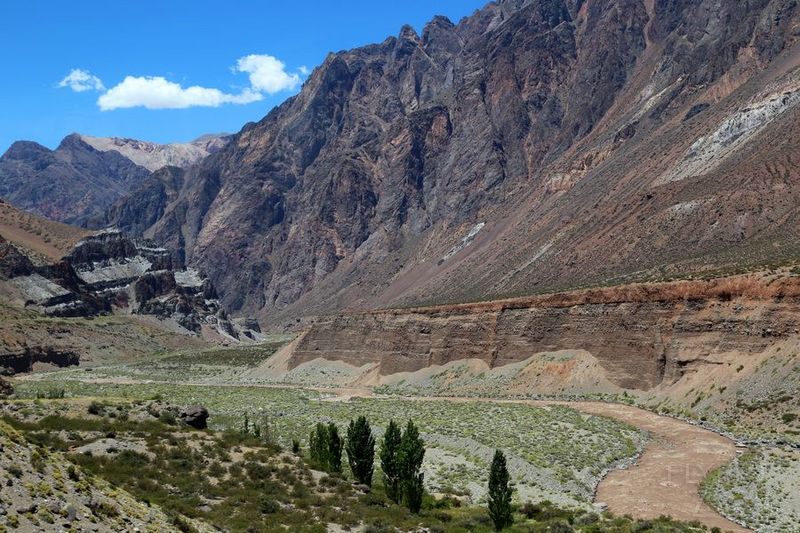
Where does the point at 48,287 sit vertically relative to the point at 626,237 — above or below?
below

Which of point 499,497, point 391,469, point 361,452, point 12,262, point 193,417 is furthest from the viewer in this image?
point 12,262

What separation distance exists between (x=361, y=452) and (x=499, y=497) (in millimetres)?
7797

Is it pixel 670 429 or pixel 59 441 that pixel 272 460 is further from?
pixel 670 429

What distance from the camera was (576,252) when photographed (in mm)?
124125

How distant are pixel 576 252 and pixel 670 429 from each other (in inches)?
3050

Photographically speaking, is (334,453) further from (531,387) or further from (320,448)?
(531,387)

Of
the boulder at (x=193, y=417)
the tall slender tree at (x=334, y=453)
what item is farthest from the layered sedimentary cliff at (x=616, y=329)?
the boulder at (x=193, y=417)

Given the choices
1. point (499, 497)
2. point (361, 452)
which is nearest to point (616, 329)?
point (361, 452)

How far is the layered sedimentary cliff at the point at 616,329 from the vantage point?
53.2m

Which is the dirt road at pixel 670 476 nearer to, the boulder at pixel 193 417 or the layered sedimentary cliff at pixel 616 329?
the layered sedimentary cliff at pixel 616 329

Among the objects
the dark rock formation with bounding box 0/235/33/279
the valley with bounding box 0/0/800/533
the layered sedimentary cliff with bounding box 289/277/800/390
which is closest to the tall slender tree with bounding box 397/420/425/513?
the valley with bounding box 0/0/800/533

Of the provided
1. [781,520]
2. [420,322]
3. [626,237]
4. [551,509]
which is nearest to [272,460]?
[551,509]

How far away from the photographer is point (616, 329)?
65.4 meters

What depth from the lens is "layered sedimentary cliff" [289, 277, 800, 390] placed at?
175ft
